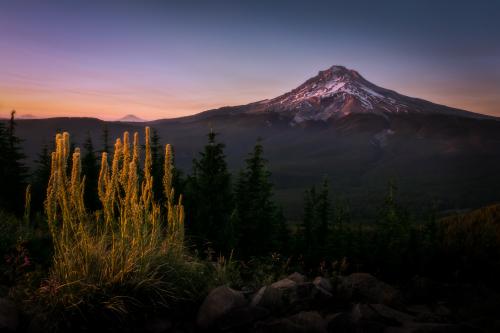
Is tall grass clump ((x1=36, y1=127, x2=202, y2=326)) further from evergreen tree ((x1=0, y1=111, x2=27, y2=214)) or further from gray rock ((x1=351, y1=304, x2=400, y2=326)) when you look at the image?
evergreen tree ((x1=0, y1=111, x2=27, y2=214))

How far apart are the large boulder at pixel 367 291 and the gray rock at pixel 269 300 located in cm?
88

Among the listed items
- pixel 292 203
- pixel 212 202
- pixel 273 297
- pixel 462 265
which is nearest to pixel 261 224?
pixel 212 202

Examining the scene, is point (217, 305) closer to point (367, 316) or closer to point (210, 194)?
point (367, 316)

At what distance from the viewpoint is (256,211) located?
679 inches

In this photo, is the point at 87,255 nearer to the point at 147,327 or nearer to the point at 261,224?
the point at 147,327

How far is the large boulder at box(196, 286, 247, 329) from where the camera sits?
3.92 metres

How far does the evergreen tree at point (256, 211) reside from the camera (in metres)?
16.9

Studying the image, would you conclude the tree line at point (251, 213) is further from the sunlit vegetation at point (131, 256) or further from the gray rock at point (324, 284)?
the gray rock at point (324, 284)

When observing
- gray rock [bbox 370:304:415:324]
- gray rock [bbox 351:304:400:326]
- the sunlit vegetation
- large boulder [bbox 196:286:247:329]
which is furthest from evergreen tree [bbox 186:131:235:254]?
gray rock [bbox 351:304:400:326]

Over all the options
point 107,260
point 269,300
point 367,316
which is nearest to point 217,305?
point 269,300

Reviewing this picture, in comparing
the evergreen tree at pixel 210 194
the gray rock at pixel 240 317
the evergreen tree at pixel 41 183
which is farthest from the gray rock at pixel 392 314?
the evergreen tree at pixel 41 183

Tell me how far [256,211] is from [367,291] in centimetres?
1242

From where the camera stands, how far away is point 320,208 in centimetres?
1845

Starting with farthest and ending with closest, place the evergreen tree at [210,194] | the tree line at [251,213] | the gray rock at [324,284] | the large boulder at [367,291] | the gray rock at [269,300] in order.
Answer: the evergreen tree at [210,194]
the tree line at [251,213]
the gray rock at [324,284]
the large boulder at [367,291]
the gray rock at [269,300]
